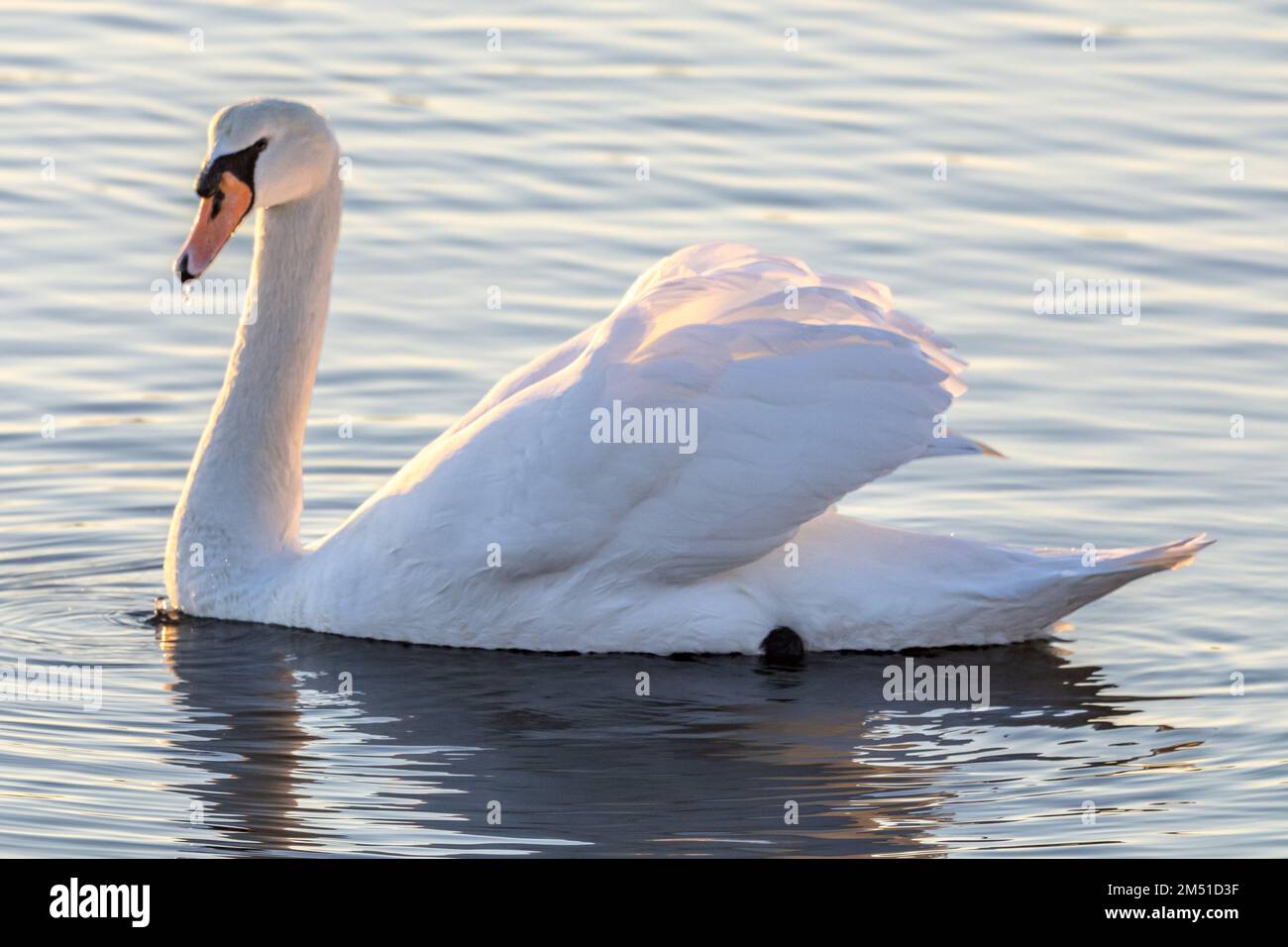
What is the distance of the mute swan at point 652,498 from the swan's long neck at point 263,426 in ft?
0.04

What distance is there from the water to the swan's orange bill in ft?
5.14

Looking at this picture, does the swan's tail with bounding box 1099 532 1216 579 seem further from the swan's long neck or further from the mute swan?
the swan's long neck

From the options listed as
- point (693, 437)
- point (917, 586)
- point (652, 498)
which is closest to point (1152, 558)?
point (917, 586)

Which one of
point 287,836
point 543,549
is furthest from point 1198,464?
point 287,836

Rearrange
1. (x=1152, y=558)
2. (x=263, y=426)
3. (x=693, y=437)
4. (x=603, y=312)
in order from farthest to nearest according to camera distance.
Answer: (x=603, y=312)
(x=263, y=426)
(x=1152, y=558)
(x=693, y=437)

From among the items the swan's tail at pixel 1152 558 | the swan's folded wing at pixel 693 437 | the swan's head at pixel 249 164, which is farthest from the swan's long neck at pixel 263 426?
the swan's tail at pixel 1152 558

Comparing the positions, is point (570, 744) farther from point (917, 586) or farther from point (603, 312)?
point (603, 312)

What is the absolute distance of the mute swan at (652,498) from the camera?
34.2 feet

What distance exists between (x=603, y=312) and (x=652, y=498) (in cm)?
471

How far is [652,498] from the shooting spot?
413 inches

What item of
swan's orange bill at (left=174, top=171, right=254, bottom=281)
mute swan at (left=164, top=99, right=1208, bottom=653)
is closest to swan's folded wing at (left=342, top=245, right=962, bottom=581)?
mute swan at (left=164, top=99, right=1208, bottom=653)

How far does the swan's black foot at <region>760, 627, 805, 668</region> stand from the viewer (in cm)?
1082

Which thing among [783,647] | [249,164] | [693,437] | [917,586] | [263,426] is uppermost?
[249,164]

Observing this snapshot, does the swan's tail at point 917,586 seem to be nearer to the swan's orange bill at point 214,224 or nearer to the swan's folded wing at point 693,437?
the swan's folded wing at point 693,437
